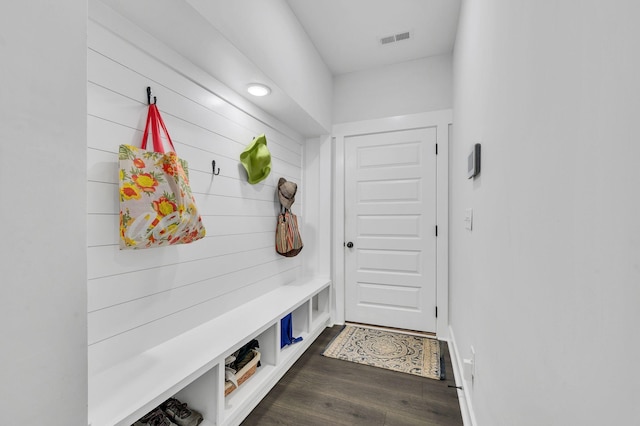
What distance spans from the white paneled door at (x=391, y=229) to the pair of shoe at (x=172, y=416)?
1.90m

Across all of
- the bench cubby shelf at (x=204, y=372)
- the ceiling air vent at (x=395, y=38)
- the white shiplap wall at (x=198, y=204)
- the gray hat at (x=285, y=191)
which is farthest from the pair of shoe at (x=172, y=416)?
the ceiling air vent at (x=395, y=38)

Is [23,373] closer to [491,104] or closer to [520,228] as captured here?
A: [520,228]

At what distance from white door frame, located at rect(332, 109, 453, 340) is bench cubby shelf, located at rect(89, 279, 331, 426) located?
0.76 m

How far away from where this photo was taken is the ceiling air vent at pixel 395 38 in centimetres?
249

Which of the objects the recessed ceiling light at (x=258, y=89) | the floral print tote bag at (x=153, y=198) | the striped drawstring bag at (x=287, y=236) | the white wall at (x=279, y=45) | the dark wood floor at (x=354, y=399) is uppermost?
the white wall at (x=279, y=45)

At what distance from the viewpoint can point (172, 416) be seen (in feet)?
4.55

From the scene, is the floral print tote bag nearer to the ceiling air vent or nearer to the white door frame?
the white door frame

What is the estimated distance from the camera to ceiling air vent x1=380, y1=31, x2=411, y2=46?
2.49 m

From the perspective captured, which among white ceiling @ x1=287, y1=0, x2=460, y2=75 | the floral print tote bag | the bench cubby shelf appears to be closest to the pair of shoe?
the bench cubby shelf

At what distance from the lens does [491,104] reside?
114 centimetres

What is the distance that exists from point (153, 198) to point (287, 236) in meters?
1.41

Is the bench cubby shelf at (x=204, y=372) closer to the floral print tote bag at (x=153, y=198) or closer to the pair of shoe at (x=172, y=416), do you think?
the pair of shoe at (x=172, y=416)

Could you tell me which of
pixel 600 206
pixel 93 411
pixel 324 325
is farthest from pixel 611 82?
pixel 324 325

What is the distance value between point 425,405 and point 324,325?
4.29 feet
